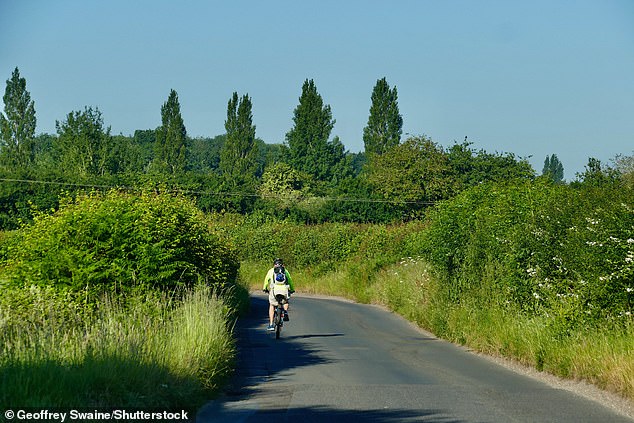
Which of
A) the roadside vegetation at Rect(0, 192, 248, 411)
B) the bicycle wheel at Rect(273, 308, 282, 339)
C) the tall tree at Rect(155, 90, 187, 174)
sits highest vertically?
the tall tree at Rect(155, 90, 187, 174)

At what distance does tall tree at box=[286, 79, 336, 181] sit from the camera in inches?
3920

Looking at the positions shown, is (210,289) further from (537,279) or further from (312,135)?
(312,135)

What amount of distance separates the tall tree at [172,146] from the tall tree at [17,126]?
13791 mm

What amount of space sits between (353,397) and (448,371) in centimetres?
426

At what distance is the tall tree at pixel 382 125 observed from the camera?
9325 cm

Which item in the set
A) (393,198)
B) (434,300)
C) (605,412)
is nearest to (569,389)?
(605,412)

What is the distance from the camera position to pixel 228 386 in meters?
13.7

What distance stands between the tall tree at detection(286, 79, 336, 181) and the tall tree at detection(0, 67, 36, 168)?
29845 millimetres

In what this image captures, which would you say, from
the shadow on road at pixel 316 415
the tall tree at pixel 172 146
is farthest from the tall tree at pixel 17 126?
the shadow on road at pixel 316 415

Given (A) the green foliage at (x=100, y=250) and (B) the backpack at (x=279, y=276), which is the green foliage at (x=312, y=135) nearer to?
(B) the backpack at (x=279, y=276)

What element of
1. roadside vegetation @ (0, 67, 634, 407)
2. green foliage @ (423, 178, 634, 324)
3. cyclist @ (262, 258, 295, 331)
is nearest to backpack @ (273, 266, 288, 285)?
cyclist @ (262, 258, 295, 331)

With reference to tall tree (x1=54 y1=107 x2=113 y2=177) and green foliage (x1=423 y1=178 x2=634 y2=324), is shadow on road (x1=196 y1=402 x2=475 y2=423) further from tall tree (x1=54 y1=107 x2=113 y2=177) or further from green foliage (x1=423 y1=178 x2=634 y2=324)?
tall tree (x1=54 y1=107 x2=113 y2=177)

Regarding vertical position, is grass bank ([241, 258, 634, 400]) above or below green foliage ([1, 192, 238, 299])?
below

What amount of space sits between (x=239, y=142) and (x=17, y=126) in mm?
23751
